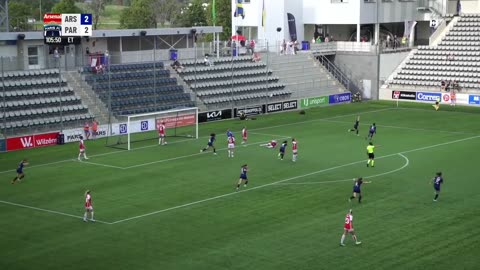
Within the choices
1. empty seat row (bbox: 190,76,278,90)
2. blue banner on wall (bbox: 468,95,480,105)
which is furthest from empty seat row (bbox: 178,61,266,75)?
blue banner on wall (bbox: 468,95,480,105)

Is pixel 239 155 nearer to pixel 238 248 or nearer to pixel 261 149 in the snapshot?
pixel 261 149

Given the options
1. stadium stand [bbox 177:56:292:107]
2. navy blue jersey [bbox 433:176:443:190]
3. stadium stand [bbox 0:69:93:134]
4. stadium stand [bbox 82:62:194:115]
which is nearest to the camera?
navy blue jersey [bbox 433:176:443:190]

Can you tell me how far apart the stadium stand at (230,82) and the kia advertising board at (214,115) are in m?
1.48

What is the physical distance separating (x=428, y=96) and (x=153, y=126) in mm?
28641

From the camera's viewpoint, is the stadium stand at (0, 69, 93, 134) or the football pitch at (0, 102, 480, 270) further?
the stadium stand at (0, 69, 93, 134)

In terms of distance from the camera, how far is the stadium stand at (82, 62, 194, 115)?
64250mm

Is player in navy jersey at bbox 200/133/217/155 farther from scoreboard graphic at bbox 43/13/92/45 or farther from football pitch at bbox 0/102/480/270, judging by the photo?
scoreboard graphic at bbox 43/13/92/45

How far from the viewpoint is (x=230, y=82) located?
241ft

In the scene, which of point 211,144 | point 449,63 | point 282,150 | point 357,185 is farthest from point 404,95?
point 357,185

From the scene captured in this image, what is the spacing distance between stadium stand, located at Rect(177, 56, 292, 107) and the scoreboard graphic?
10984mm

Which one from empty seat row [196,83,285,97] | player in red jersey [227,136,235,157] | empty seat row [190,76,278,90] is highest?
empty seat row [190,76,278,90]

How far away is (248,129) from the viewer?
2474 inches

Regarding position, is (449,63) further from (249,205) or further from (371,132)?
(249,205)

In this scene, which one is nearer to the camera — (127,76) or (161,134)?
(161,134)
